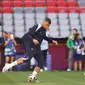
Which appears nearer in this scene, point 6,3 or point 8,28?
point 8,28

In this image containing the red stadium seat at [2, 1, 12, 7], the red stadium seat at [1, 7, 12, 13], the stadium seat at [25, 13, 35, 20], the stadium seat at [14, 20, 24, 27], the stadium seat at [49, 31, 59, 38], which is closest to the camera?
the stadium seat at [49, 31, 59, 38]

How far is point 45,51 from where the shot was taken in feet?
58.9

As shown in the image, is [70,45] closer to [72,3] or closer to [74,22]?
[74,22]

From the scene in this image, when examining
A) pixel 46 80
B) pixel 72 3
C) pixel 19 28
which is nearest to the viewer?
pixel 46 80

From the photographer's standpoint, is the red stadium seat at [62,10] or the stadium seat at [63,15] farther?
the red stadium seat at [62,10]

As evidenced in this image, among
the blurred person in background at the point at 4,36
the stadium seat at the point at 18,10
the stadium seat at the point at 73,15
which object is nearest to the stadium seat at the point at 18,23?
the stadium seat at the point at 18,10

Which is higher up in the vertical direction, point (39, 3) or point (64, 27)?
point (39, 3)

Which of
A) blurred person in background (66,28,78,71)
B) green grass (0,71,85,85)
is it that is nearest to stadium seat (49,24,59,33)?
blurred person in background (66,28,78,71)

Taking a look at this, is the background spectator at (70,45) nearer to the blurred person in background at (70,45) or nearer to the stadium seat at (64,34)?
the blurred person in background at (70,45)

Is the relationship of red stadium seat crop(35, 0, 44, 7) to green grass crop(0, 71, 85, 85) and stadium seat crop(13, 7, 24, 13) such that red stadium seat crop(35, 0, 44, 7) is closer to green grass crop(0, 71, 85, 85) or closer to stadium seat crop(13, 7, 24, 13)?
stadium seat crop(13, 7, 24, 13)

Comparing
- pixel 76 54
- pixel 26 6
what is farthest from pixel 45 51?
pixel 26 6

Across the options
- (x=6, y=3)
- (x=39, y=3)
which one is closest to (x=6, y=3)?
(x=6, y=3)

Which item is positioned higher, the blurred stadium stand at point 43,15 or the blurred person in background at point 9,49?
the blurred stadium stand at point 43,15

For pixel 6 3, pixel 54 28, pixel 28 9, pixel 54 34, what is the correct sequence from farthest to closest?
pixel 6 3, pixel 28 9, pixel 54 28, pixel 54 34
